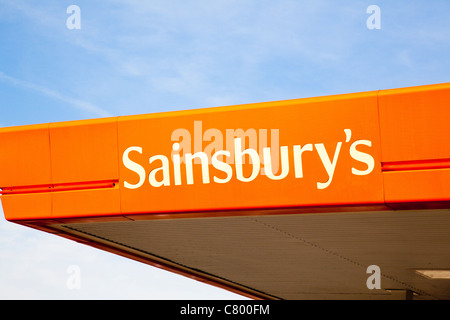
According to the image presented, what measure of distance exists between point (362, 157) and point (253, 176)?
5.61 feet

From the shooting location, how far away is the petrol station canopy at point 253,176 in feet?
32.0

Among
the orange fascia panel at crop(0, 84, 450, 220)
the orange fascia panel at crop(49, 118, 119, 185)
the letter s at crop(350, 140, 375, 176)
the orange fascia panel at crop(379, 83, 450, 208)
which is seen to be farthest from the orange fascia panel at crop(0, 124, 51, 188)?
the orange fascia panel at crop(379, 83, 450, 208)

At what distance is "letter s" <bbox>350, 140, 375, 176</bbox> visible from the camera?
9.88m

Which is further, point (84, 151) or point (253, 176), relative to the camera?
point (84, 151)

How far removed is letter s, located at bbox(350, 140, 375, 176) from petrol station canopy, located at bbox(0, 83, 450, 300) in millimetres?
15

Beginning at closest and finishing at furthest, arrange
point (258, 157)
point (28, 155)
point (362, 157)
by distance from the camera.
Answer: point (362, 157), point (258, 157), point (28, 155)

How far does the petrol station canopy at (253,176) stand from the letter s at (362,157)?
0.05 feet

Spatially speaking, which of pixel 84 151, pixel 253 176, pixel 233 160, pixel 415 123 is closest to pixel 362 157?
pixel 415 123

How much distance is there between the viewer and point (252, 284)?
18656 mm

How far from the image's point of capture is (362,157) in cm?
993

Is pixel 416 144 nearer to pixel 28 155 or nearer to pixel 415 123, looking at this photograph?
pixel 415 123

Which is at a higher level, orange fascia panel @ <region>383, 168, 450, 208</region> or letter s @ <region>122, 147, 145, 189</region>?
letter s @ <region>122, 147, 145, 189</region>

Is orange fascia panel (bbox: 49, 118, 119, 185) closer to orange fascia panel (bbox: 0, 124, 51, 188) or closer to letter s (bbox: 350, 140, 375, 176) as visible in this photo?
orange fascia panel (bbox: 0, 124, 51, 188)

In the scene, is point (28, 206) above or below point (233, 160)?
below
